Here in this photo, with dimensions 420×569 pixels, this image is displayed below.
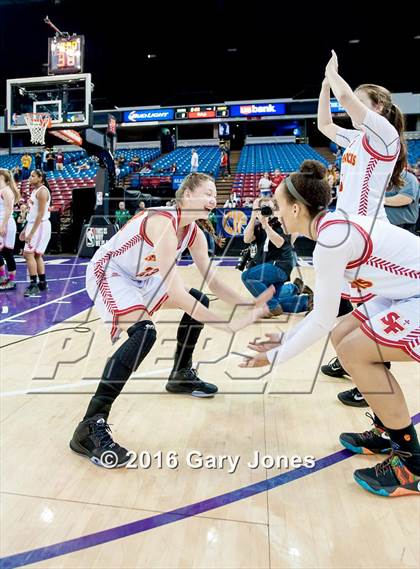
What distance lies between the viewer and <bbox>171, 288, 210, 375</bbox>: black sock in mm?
2685

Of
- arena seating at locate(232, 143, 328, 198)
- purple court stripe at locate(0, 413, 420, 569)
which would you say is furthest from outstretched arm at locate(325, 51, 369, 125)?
arena seating at locate(232, 143, 328, 198)

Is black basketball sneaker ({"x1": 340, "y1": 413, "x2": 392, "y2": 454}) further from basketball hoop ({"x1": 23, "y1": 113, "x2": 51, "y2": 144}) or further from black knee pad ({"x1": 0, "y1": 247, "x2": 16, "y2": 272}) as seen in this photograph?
basketball hoop ({"x1": 23, "y1": 113, "x2": 51, "y2": 144})

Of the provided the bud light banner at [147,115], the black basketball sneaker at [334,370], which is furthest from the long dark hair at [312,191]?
the bud light banner at [147,115]

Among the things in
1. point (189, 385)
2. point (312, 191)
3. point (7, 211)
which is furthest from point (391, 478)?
point (7, 211)

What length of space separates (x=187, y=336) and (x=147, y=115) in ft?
76.5

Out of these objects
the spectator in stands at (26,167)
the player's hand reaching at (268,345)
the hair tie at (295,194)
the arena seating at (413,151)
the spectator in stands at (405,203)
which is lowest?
the spectator in stands at (26,167)

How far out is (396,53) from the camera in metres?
17.9

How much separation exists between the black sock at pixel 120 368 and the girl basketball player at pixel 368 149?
104cm

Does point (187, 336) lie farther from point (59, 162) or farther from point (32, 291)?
point (59, 162)

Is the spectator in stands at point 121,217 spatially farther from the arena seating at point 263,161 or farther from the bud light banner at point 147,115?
the bud light banner at point 147,115

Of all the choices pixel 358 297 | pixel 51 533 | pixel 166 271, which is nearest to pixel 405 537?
pixel 358 297

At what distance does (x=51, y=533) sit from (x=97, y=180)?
10.1 meters

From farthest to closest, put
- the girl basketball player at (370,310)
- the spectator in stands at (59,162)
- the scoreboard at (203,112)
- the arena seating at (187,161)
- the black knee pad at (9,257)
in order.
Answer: the scoreboard at (203,112)
the spectator in stands at (59,162)
the arena seating at (187,161)
the black knee pad at (9,257)
the girl basketball player at (370,310)

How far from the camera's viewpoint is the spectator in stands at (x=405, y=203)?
9.36 feet
